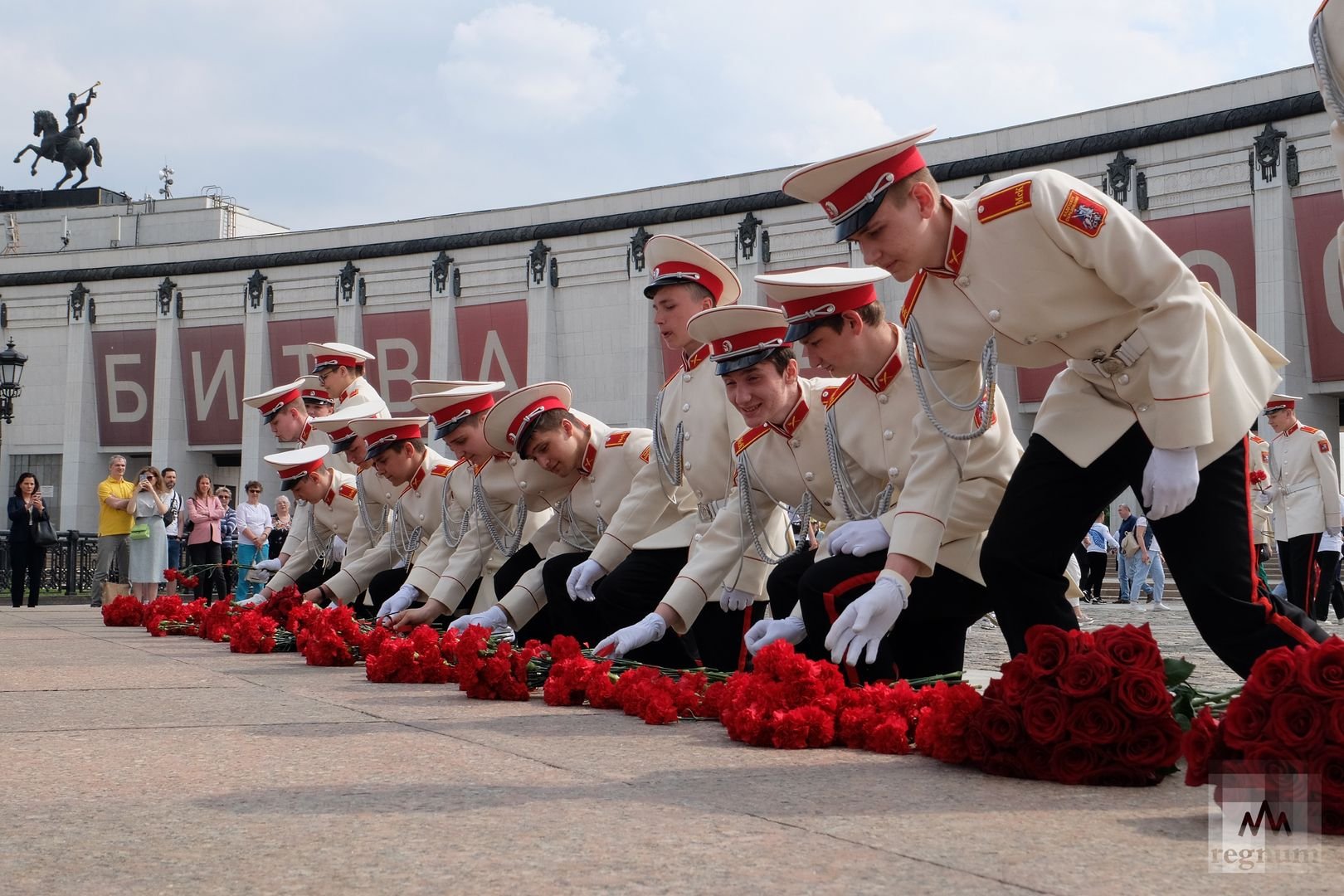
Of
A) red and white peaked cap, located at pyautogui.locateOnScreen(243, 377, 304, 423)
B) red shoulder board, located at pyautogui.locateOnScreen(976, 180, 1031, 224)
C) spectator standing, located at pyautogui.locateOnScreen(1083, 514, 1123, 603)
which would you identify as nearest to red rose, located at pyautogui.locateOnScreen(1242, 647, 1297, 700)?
red shoulder board, located at pyautogui.locateOnScreen(976, 180, 1031, 224)

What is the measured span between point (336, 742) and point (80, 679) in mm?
2894

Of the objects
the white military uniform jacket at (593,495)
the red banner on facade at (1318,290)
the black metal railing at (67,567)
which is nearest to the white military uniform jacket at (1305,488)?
the white military uniform jacket at (593,495)

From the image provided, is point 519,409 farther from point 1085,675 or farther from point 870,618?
point 1085,675

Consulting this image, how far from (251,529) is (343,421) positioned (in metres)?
8.03

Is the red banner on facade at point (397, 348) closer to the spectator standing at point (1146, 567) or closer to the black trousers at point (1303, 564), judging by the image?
the spectator standing at point (1146, 567)

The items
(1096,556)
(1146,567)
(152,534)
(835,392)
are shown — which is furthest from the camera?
(1096,556)

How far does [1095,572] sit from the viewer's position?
19438 millimetres

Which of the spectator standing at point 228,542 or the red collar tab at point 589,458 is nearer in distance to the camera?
the red collar tab at point 589,458

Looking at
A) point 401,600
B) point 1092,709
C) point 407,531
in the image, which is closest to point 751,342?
point 1092,709

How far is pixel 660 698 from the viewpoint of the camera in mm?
4562

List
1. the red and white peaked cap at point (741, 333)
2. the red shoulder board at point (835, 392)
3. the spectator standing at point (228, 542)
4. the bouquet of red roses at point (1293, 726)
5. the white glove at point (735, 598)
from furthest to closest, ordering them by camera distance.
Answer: the spectator standing at point (228, 542) → the white glove at point (735, 598) → the red and white peaked cap at point (741, 333) → the red shoulder board at point (835, 392) → the bouquet of red roses at point (1293, 726)

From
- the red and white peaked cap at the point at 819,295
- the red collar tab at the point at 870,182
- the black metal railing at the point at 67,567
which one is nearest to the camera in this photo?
the red collar tab at the point at 870,182

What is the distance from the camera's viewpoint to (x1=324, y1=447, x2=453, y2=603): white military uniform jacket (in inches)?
327

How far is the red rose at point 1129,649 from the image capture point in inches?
126
